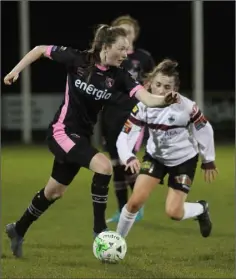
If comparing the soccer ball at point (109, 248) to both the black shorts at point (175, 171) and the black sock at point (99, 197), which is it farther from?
the black shorts at point (175, 171)

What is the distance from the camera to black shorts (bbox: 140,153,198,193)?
21.1 ft

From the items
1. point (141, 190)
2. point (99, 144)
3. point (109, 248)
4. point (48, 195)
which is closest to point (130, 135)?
point (141, 190)

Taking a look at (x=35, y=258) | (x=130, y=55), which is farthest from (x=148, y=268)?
(x=130, y=55)

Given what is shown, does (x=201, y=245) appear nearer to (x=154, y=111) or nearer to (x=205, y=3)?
(x=154, y=111)

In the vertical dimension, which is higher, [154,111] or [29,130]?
[154,111]

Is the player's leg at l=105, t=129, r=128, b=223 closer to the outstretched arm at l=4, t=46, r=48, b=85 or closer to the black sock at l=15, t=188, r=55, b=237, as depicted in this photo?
the black sock at l=15, t=188, r=55, b=237

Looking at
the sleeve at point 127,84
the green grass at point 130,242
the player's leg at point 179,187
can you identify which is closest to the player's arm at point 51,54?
the sleeve at point 127,84

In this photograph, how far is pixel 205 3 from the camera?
2472cm

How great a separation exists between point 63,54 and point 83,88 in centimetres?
31

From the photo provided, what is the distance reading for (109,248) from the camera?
5.50m

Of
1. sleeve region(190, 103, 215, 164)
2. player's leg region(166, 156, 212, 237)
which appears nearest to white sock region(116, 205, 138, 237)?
player's leg region(166, 156, 212, 237)

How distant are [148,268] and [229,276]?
0.58 meters

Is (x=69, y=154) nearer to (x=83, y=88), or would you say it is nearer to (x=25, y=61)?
(x=83, y=88)

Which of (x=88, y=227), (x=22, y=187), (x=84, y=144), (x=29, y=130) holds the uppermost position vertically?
(x=84, y=144)
